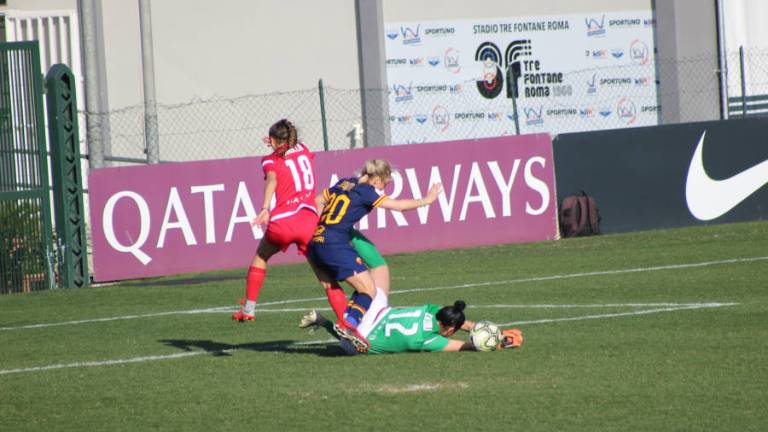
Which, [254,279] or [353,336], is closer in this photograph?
[353,336]

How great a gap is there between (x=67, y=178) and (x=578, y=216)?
7.80 m

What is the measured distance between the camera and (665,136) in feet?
71.8

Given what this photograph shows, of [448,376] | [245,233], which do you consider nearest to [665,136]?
[245,233]

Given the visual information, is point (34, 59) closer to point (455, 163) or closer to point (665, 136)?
point (455, 163)

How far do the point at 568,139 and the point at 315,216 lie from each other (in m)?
11.2

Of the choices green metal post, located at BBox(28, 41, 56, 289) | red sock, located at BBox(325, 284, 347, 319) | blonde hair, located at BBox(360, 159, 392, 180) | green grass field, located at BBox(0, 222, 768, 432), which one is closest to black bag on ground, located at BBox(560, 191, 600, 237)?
green grass field, located at BBox(0, 222, 768, 432)

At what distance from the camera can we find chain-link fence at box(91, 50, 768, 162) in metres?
28.6

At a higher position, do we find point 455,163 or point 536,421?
point 455,163

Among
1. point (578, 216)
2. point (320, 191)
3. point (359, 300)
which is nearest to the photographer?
point (359, 300)

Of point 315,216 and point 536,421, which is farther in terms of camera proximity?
point 315,216

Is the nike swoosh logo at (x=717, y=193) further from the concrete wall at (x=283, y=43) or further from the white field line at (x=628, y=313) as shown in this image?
the white field line at (x=628, y=313)

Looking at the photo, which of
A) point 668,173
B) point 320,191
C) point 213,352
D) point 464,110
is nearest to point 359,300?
point 213,352

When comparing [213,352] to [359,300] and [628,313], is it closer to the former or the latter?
[359,300]

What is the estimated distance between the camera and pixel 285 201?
11.2m
